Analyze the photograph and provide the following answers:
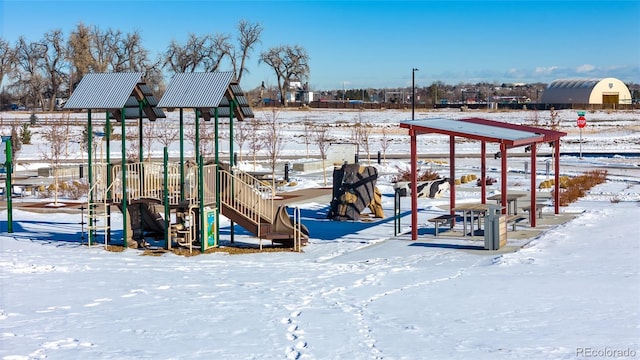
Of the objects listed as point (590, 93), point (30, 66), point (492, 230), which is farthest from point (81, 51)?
point (590, 93)

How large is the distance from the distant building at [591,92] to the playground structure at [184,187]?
119965 mm

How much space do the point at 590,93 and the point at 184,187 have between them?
12194 cm

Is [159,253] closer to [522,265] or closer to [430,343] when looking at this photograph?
[522,265]

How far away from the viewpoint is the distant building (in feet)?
439

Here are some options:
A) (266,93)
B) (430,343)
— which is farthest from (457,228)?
(266,93)

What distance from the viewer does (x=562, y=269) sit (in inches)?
631

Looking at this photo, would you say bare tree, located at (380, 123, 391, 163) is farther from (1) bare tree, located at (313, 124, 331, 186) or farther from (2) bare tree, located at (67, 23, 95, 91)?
(2) bare tree, located at (67, 23, 95, 91)

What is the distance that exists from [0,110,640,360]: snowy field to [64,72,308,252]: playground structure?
821 mm

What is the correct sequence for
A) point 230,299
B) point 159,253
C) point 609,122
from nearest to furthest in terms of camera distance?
1. point 230,299
2. point 159,253
3. point 609,122

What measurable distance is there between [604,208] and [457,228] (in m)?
5.87

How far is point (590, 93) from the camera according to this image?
132875 mm

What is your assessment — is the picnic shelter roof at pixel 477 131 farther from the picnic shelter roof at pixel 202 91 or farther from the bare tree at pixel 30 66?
the bare tree at pixel 30 66

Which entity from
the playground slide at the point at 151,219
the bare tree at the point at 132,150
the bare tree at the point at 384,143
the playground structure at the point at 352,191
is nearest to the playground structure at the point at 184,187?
the playground slide at the point at 151,219

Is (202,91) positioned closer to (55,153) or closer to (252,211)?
(252,211)
